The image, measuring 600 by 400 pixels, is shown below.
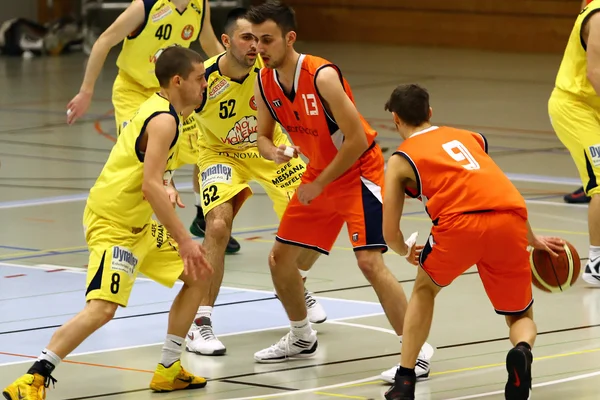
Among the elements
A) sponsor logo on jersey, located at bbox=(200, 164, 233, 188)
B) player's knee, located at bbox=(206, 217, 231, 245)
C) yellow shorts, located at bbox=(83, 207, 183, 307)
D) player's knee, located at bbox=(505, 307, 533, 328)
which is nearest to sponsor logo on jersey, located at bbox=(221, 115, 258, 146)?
sponsor logo on jersey, located at bbox=(200, 164, 233, 188)

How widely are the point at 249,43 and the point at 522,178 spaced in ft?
20.2

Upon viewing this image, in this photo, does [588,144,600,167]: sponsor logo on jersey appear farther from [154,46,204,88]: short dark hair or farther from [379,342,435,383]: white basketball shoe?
[154,46,204,88]: short dark hair

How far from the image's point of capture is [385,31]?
2889 cm

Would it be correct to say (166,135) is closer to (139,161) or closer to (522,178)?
(139,161)

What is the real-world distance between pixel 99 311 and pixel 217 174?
199cm

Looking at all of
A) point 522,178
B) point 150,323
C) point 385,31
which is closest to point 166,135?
point 150,323

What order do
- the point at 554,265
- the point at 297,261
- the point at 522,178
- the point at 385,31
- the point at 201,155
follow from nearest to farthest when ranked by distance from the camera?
the point at 554,265
the point at 297,261
the point at 201,155
the point at 522,178
the point at 385,31

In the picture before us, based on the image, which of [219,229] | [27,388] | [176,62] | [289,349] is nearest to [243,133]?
[219,229]

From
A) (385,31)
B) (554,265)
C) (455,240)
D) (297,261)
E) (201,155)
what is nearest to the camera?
(455,240)

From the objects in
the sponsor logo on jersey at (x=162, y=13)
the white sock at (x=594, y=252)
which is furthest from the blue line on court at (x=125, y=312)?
the sponsor logo on jersey at (x=162, y=13)

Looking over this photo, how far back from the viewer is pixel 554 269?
22.0 feet

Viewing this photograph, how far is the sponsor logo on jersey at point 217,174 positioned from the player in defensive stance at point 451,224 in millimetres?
1996

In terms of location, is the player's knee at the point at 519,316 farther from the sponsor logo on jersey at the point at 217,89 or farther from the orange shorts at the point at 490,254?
the sponsor logo on jersey at the point at 217,89

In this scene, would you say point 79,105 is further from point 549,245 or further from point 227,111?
point 549,245
